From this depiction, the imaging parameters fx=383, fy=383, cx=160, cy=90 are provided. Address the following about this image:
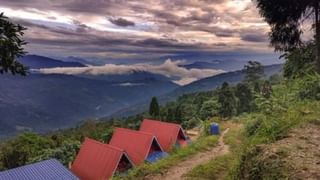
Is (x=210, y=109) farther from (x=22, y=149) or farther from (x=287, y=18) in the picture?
(x=287, y=18)

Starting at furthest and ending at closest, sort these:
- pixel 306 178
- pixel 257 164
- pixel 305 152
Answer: pixel 305 152 < pixel 257 164 < pixel 306 178

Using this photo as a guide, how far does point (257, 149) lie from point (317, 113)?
2.85 m

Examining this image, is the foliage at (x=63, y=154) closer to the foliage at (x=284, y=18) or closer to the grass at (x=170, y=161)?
the foliage at (x=284, y=18)

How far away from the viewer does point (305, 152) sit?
524cm

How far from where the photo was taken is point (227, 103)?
58250 mm

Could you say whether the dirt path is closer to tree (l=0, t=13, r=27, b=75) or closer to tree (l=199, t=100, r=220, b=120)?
tree (l=0, t=13, r=27, b=75)

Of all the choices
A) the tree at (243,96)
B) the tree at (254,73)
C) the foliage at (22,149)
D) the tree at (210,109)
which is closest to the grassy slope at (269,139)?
the foliage at (22,149)

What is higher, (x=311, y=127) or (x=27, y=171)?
(x=311, y=127)

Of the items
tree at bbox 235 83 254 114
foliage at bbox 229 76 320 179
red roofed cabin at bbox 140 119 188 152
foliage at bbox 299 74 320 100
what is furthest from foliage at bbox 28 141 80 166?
foliage at bbox 229 76 320 179

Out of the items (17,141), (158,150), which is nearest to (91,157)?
(158,150)

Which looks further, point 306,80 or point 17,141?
point 17,141

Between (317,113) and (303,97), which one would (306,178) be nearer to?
(317,113)

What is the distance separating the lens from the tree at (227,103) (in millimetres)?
57375

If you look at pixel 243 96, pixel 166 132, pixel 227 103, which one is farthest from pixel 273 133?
pixel 243 96
